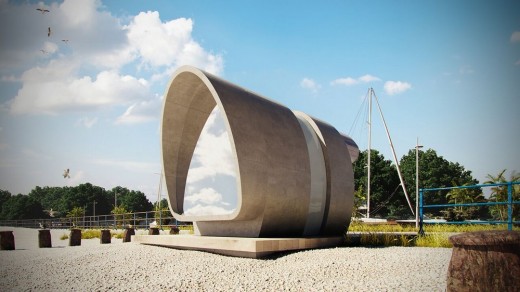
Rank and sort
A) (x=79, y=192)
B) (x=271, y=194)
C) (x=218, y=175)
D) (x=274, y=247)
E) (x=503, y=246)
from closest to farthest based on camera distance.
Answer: (x=503, y=246) < (x=274, y=247) < (x=271, y=194) < (x=218, y=175) < (x=79, y=192)

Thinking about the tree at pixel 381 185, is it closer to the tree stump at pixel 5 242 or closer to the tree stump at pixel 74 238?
the tree stump at pixel 74 238

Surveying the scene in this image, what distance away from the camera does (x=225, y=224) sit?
10.2 meters

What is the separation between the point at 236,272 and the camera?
725 cm

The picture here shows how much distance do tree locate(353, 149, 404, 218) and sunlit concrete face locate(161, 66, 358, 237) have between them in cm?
3964

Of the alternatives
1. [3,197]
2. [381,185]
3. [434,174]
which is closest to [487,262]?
[381,185]

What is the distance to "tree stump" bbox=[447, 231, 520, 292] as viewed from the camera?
155 inches

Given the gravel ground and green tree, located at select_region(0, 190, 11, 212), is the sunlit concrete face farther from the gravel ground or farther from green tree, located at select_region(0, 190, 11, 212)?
green tree, located at select_region(0, 190, 11, 212)

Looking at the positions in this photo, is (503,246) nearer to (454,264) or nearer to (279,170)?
(454,264)

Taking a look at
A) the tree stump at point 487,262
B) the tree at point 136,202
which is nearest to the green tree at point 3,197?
the tree at point 136,202

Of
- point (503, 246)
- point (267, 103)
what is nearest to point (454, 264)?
point (503, 246)

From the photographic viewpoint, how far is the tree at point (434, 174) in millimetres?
55700

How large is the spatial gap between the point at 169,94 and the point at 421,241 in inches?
318

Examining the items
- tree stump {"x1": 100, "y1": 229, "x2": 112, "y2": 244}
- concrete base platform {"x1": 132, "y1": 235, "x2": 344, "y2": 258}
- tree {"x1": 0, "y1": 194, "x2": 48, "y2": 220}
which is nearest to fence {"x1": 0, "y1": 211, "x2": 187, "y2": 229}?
tree stump {"x1": 100, "y1": 229, "x2": 112, "y2": 244}

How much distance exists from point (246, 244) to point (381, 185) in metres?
45.6
